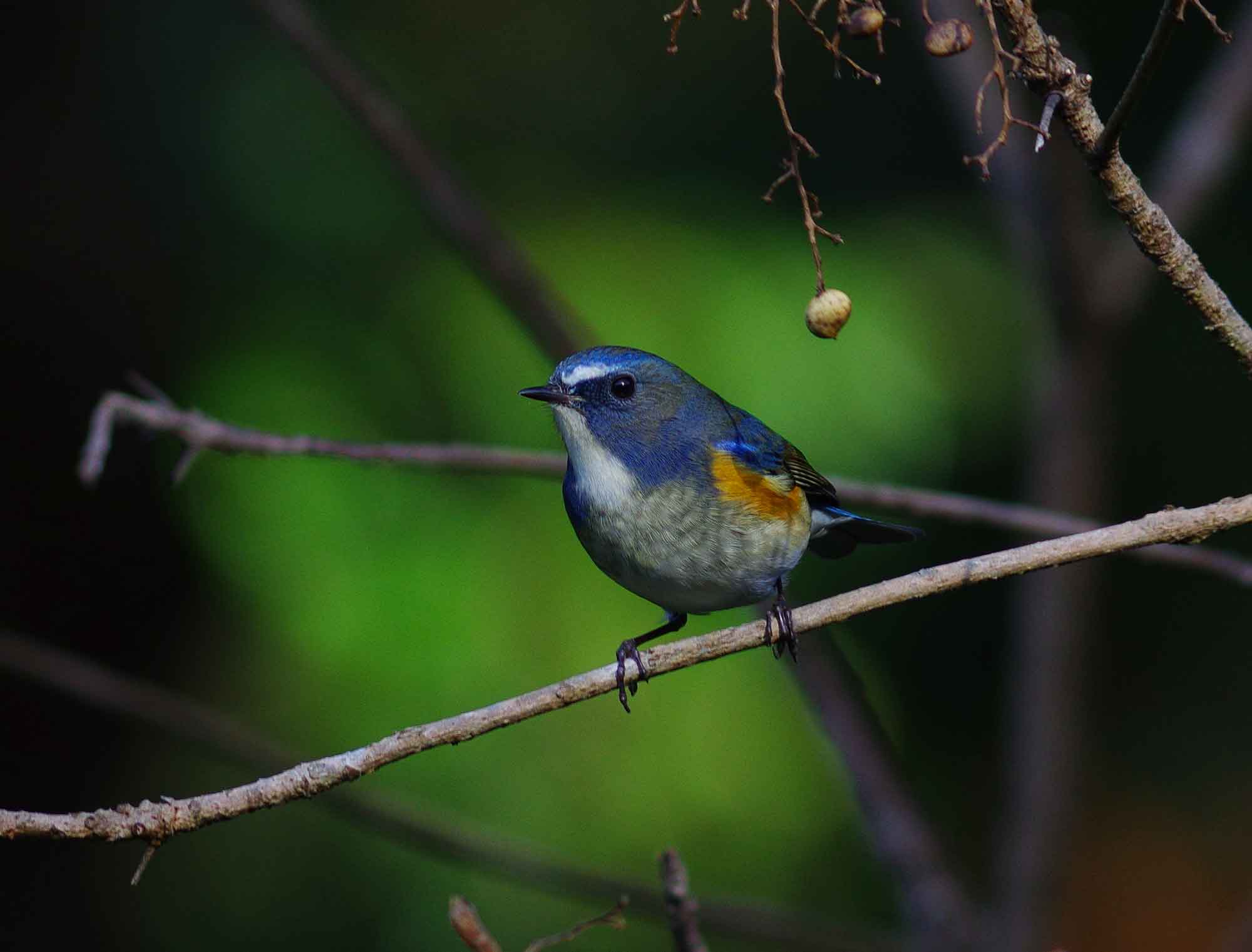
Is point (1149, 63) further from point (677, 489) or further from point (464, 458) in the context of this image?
point (464, 458)

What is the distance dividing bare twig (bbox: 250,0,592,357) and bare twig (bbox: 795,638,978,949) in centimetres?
114

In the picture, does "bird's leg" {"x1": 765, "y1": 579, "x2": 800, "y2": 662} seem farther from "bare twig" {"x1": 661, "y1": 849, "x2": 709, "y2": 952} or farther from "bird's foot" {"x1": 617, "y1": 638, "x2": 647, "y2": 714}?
"bare twig" {"x1": 661, "y1": 849, "x2": 709, "y2": 952}

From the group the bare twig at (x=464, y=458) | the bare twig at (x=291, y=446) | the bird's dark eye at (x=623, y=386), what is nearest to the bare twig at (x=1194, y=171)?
the bare twig at (x=464, y=458)

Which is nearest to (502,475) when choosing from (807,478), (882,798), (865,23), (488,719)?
(807,478)

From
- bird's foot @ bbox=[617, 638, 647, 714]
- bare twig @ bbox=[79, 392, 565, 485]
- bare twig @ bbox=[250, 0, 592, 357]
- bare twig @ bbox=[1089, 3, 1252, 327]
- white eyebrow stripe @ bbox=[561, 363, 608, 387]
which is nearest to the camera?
bird's foot @ bbox=[617, 638, 647, 714]

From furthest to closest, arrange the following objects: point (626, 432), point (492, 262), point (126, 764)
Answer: point (126, 764)
point (492, 262)
point (626, 432)

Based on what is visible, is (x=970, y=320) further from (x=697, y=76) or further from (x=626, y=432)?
(x=626, y=432)

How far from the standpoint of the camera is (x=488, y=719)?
200cm

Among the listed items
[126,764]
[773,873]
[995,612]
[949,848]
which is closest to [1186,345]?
[995,612]

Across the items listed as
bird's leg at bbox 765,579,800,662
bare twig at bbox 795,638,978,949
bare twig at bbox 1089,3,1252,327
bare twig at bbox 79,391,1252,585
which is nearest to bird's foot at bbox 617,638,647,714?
bird's leg at bbox 765,579,800,662

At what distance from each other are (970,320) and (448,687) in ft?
7.19

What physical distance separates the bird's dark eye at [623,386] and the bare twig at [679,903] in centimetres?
159

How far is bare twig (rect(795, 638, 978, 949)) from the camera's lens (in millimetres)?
3553

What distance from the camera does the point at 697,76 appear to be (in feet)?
16.5
